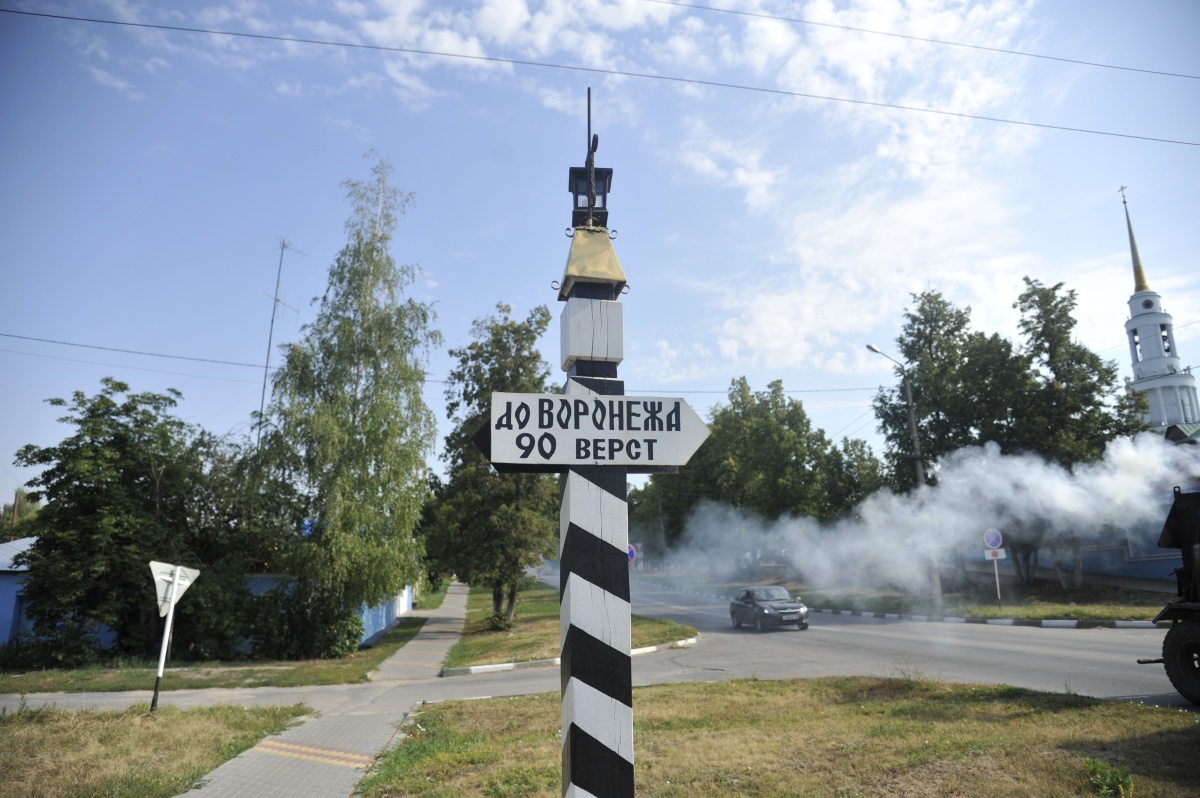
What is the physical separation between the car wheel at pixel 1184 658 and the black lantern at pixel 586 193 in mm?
8905

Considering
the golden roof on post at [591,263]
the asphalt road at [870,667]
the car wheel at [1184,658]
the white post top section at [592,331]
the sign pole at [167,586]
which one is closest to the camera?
the white post top section at [592,331]

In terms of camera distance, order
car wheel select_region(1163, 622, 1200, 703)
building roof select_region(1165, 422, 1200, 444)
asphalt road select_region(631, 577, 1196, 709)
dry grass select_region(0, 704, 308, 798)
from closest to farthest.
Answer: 1. dry grass select_region(0, 704, 308, 798)
2. car wheel select_region(1163, 622, 1200, 703)
3. asphalt road select_region(631, 577, 1196, 709)
4. building roof select_region(1165, 422, 1200, 444)

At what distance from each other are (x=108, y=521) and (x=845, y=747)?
58.2ft

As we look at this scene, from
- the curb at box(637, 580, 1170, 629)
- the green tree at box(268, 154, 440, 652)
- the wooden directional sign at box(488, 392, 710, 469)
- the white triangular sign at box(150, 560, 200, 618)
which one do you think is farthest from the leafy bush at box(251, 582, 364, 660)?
the wooden directional sign at box(488, 392, 710, 469)

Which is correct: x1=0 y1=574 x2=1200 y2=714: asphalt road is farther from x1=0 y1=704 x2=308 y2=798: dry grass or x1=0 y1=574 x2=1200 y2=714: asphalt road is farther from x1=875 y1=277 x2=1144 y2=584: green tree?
x1=875 y1=277 x2=1144 y2=584: green tree

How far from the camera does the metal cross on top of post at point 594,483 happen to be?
2.82 metres

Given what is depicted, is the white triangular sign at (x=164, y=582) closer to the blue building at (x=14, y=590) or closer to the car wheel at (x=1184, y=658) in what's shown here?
the blue building at (x=14, y=590)

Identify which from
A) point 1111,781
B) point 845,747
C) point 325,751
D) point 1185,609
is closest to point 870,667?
point 1185,609

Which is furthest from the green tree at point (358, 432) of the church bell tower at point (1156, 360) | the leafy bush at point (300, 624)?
the church bell tower at point (1156, 360)

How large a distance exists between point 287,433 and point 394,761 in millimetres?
13973

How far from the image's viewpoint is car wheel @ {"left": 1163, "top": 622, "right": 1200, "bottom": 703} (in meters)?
8.18

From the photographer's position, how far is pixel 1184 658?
8.38 m

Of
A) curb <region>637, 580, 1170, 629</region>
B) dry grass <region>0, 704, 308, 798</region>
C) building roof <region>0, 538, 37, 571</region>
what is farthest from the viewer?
building roof <region>0, 538, 37, 571</region>

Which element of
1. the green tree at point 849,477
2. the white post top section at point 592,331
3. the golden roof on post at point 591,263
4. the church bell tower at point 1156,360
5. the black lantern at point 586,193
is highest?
the church bell tower at point 1156,360
